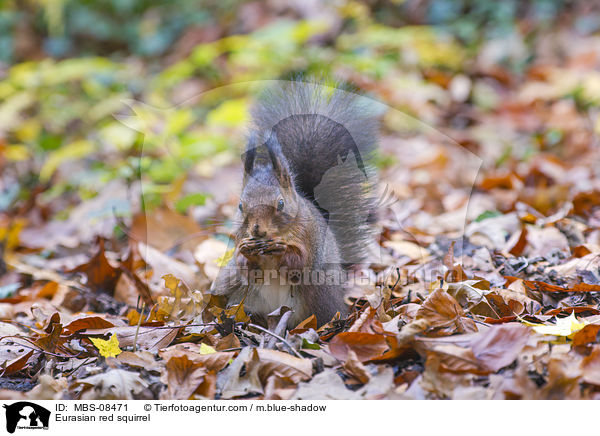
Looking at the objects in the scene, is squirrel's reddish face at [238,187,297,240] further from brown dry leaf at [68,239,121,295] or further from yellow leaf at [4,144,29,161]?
yellow leaf at [4,144,29,161]

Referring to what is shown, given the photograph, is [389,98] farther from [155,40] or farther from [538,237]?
[155,40]

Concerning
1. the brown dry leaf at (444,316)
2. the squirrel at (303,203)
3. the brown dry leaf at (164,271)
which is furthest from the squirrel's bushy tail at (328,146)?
the brown dry leaf at (164,271)

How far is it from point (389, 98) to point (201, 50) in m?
Answer: 2.53

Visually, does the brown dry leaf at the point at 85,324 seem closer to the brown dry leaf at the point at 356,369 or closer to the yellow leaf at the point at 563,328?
the brown dry leaf at the point at 356,369

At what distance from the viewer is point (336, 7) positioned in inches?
328

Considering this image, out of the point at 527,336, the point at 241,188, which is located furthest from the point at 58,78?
the point at 527,336

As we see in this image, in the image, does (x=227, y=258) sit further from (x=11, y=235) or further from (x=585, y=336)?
(x=11, y=235)

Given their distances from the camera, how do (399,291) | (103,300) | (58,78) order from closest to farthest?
(399,291) → (103,300) → (58,78)

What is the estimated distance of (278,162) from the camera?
2.55 m

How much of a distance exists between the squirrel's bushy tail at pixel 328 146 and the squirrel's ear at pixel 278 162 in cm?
21

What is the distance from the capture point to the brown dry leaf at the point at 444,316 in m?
2.36

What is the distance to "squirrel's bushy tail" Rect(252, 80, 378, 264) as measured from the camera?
9.50 ft
